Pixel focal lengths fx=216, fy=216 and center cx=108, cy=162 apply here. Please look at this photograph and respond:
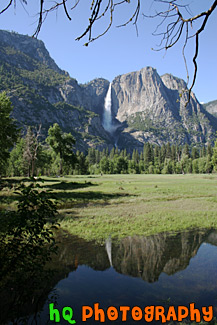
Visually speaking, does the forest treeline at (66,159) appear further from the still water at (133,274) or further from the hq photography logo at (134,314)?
the hq photography logo at (134,314)

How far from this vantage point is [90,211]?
64.3 ft

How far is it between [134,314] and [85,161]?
122m

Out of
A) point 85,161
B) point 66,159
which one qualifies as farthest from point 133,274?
point 85,161

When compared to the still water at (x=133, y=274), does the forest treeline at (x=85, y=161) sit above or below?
above

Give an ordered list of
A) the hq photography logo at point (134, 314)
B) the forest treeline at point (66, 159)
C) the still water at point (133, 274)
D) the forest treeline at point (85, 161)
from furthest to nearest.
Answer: the forest treeline at point (85, 161)
the forest treeline at point (66, 159)
the still water at point (133, 274)
the hq photography logo at point (134, 314)

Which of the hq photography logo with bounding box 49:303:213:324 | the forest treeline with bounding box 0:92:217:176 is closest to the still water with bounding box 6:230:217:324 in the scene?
the hq photography logo with bounding box 49:303:213:324

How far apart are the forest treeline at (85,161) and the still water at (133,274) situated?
5075cm

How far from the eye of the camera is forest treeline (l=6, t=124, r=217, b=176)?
61.0 meters

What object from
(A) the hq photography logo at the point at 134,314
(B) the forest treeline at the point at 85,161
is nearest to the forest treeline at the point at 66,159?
(B) the forest treeline at the point at 85,161

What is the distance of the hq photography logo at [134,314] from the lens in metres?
5.38

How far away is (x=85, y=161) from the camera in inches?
4980

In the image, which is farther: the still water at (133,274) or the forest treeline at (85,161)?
the forest treeline at (85,161)

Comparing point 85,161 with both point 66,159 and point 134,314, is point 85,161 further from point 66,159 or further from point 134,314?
point 134,314

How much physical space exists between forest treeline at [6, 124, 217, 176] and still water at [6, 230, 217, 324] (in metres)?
50.8
